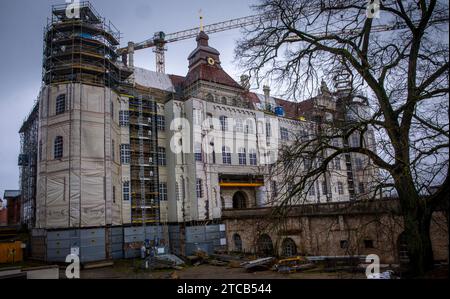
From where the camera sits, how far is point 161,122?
34.7m

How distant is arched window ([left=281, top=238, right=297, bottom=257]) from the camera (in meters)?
26.2

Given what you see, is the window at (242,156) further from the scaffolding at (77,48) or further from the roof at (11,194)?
the roof at (11,194)

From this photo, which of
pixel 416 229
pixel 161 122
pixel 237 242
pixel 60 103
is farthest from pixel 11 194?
pixel 416 229

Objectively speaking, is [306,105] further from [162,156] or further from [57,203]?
[162,156]

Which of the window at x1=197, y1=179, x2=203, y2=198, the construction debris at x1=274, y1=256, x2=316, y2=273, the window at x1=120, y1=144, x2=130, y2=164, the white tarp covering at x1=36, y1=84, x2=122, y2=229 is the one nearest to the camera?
the construction debris at x1=274, y1=256, x2=316, y2=273

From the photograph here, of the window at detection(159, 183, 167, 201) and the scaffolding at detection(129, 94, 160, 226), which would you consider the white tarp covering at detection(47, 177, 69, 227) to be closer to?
the scaffolding at detection(129, 94, 160, 226)

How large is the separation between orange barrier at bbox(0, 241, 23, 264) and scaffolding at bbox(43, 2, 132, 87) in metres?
13.9

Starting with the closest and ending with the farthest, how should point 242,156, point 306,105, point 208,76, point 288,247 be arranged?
point 306,105 < point 288,247 < point 242,156 < point 208,76

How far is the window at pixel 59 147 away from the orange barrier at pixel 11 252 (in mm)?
7818

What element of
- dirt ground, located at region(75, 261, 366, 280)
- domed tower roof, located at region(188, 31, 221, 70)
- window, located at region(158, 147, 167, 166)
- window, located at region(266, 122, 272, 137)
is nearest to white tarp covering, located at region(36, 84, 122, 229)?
dirt ground, located at region(75, 261, 366, 280)

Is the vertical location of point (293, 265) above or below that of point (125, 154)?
below

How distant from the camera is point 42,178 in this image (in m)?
27.5

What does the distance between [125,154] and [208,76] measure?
590 inches
